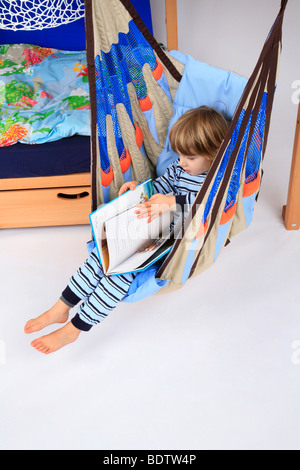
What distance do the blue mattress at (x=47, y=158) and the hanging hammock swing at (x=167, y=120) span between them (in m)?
0.24

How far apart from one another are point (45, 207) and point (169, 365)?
0.80 meters

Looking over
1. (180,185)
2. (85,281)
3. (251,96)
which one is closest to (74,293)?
(85,281)

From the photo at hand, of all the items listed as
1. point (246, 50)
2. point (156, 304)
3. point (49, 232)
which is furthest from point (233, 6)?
point (156, 304)

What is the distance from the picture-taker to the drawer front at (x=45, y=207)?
1.70 metres

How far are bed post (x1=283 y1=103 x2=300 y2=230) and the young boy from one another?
0.41 metres

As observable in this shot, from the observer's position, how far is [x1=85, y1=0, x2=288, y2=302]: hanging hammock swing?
114 centimetres

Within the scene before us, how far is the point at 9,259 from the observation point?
5.45 ft

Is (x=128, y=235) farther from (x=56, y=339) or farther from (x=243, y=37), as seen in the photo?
(x=243, y=37)

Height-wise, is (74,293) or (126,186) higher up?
(126,186)

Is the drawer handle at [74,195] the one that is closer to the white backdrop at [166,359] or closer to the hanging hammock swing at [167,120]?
the white backdrop at [166,359]

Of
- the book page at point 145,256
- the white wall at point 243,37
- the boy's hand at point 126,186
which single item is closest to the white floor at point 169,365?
the book page at point 145,256

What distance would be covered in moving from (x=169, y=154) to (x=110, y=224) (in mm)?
396

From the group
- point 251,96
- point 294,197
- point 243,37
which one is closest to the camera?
point 251,96

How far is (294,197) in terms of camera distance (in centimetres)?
166
